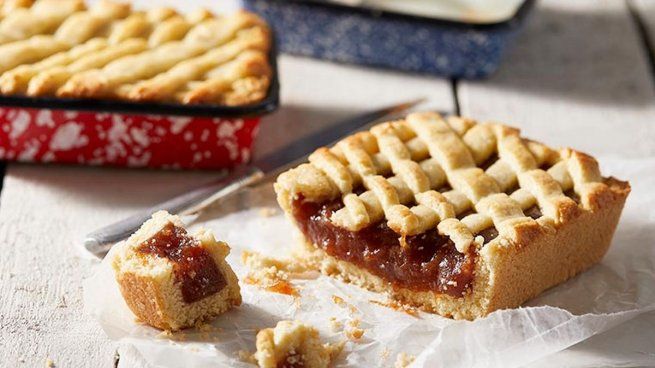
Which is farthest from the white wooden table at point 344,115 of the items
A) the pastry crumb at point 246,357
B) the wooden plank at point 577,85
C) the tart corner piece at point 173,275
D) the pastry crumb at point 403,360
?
the pastry crumb at point 403,360

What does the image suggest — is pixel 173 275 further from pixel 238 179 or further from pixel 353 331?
pixel 238 179

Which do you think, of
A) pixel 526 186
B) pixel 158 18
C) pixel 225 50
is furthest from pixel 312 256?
pixel 158 18

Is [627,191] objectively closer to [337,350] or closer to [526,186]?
[526,186]

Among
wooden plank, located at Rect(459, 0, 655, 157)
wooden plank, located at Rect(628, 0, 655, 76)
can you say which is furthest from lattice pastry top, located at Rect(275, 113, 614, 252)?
wooden plank, located at Rect(628, 0, 655, 76)

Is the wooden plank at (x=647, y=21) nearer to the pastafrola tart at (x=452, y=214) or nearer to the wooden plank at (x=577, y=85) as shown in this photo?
the wooden plank at (x=577, y=85)

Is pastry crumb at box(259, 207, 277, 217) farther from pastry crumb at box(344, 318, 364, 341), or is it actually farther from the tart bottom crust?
pastry crumb at box(344, 318, 364, 341)
